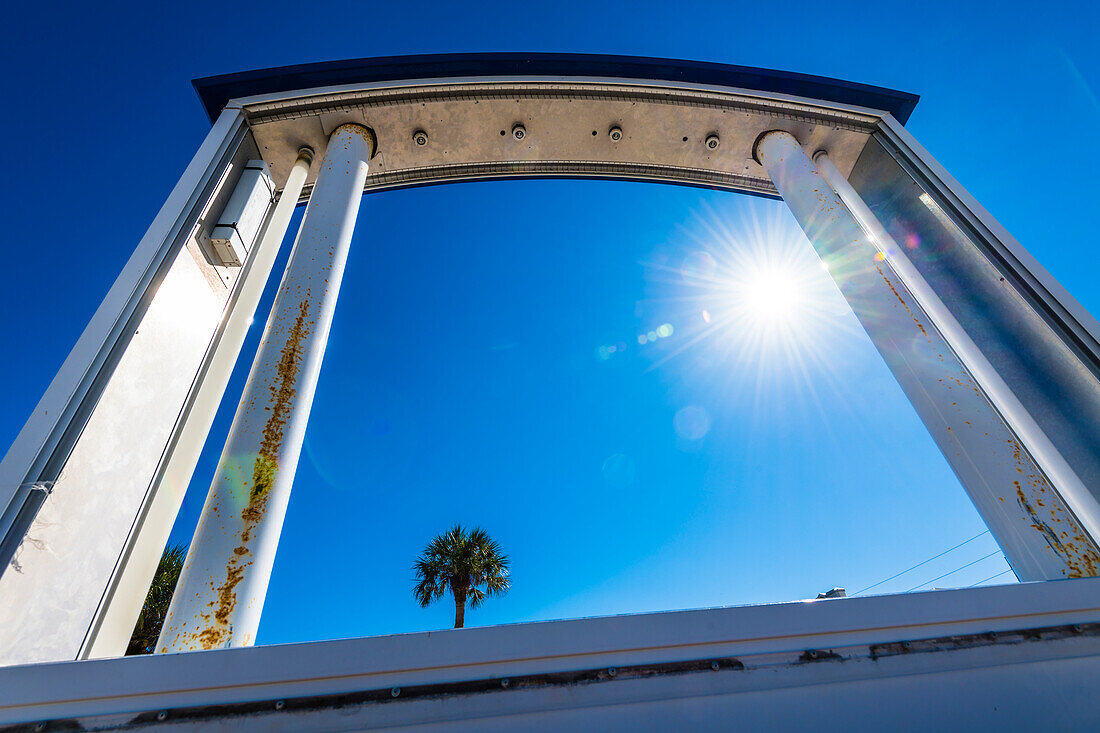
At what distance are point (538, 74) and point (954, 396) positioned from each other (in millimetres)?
3713

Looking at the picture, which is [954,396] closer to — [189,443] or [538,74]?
[538,74]

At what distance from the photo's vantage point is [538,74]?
12.8 feet

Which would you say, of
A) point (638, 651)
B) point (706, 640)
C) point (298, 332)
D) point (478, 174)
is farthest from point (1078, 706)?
point (478, 174)

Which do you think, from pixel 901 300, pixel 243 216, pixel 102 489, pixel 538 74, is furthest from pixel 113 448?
pixel 901 300

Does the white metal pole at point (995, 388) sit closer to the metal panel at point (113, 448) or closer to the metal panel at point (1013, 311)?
the metal panel at point (1013, 311)

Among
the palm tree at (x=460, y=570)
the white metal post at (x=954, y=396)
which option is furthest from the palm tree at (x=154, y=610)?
Answer: the white metal post at (x=954, y=396)

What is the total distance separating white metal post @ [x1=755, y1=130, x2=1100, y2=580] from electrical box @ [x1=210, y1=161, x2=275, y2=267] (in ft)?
12.7

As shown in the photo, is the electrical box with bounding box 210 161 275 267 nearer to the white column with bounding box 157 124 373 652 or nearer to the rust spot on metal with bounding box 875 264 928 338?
the white column with bounding box 157 124 373 652

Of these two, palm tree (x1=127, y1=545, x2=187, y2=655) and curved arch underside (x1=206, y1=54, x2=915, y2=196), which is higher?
curved arch underside (x1=206, y1=54, x2=915, y2=196)

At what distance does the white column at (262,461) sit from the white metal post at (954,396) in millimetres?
3112

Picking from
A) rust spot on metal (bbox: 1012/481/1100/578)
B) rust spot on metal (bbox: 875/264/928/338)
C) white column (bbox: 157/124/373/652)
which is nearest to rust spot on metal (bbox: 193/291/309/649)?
white column (bbox: 157/124/373/652)

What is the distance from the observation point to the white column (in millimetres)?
1577

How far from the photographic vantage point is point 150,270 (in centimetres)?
229

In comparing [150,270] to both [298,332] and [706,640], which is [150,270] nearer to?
[298,332]
